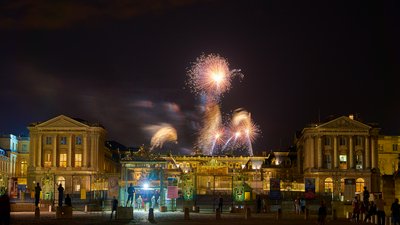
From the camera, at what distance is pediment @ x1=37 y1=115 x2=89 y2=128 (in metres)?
126

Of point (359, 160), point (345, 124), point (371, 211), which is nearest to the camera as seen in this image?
point (371, 211)

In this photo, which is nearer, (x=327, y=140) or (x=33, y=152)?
(x=327, y=140)

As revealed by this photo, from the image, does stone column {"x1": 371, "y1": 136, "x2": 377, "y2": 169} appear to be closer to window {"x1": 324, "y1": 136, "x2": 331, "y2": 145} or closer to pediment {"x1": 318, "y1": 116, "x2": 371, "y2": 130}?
pediment {"x1": 318, "y1": 116, "x2": 371, "y2": 130}

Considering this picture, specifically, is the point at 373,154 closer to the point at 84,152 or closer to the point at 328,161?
the point at 328,161

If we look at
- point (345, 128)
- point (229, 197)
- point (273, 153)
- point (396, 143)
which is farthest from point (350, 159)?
point (229, 197)

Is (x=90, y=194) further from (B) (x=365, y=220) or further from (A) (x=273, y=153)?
(A) (x=273, y=153)

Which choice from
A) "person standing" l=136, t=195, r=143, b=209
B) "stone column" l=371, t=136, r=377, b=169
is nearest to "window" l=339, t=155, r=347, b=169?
"stone column" l=371, t=136, r=377, b=169

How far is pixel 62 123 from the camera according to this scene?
415 ft

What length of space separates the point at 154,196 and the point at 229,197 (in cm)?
2016

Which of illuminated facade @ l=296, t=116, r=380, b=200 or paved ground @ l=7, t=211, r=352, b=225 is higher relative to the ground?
illuminated facade @ l=296, t=116, r=380, b=200

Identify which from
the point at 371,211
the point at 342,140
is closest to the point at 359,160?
the point at 342,140


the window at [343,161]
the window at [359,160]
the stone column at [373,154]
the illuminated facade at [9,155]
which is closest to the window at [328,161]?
the window at [343,161]

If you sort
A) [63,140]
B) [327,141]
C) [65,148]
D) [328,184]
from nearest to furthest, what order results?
[328,184] → [327,141] → [63,140] → [65,148]

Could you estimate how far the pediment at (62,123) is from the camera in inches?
4973
